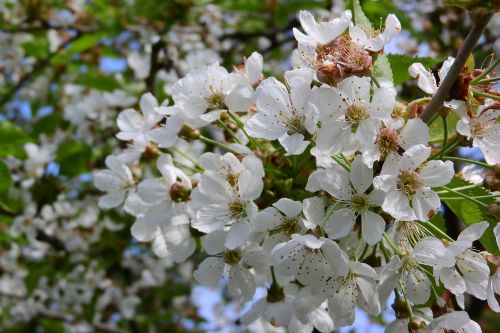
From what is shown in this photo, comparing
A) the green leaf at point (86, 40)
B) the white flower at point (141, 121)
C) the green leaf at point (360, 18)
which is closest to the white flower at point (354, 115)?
the green leaf at point (360, 18)

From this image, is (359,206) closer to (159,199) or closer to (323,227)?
(323,227)

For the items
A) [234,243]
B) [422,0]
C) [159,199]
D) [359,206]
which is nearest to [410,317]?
[359,206]

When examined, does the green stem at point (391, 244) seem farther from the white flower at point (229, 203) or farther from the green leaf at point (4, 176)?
the green leaf at point (4, 176)

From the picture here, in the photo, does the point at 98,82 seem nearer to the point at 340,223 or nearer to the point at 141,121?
the point at 141,121

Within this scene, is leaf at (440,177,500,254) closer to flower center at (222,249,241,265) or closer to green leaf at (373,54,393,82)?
green leaf at (373,54,393,82)

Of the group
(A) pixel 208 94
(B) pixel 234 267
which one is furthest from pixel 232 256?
(A) pixel 208 94
